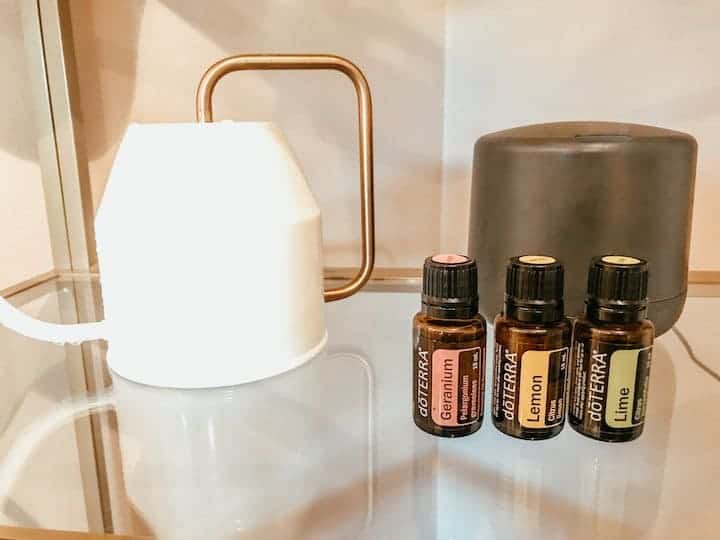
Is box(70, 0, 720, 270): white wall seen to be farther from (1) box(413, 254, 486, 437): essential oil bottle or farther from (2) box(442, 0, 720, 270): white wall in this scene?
(1) box(413, 254, 486, 437): essential oil bottle

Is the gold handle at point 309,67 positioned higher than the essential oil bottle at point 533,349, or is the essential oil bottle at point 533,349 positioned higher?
the gold handle at point 309,67

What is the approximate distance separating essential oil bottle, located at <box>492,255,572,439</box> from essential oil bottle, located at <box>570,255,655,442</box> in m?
0.01

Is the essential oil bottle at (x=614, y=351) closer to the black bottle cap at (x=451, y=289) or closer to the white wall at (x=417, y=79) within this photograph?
the black bottle cap at (x=451, y=289)

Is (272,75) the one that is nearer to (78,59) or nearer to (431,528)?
(78,59)

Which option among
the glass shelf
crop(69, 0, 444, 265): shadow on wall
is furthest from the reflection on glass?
crop(69, 0, 444, 265): shadow on wall

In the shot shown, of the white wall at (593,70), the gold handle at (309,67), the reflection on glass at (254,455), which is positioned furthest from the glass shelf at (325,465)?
the white wall at (593,70)

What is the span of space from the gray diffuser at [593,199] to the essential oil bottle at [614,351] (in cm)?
7

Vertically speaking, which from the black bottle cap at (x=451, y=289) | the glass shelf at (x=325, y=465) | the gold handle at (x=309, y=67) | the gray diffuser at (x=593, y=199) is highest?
the gold handle at (x=309, y=67)

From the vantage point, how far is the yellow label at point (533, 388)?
1.13ft

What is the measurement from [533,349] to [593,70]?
39cm


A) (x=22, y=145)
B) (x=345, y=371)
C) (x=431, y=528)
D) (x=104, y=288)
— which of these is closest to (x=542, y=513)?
(x=431, y=528)

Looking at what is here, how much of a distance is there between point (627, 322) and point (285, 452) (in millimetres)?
197

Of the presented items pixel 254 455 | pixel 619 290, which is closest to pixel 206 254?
pixel 254 455

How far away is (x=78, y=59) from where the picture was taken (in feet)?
2.23
